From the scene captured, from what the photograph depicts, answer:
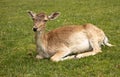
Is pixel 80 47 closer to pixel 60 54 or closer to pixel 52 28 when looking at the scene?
pixel 60 54

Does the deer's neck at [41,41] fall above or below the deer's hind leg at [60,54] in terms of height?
above

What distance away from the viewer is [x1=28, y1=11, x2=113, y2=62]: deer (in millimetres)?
10399

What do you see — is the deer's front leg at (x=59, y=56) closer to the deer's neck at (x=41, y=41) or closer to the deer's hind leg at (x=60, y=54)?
the deer's hind leg at (x=60, y=54)

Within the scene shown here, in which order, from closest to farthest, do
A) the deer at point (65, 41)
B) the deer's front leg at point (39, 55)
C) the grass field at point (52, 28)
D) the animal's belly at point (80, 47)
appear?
the grass field at point (52, 28), the deer at point (65, 41), the deer's front leg at point (39, 55), the animal's belly at point (80, 47)

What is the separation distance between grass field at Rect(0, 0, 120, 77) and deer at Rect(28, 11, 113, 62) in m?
0.30

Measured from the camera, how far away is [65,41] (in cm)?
1094

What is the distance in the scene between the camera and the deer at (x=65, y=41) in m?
10.4

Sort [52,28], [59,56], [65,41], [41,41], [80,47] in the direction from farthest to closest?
[52,28] < [80,47] < [65,41] < [41,41] < [59,56]

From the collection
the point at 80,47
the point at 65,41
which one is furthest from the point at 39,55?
the point at 80,47

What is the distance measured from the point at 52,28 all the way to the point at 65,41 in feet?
16.3

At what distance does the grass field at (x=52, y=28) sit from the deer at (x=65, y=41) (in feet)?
0.99

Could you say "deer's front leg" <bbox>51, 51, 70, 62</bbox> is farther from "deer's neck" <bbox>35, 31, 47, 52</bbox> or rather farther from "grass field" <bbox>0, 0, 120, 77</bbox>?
"deer's neck" <bbox>35, 31, 47, 52</bbox>

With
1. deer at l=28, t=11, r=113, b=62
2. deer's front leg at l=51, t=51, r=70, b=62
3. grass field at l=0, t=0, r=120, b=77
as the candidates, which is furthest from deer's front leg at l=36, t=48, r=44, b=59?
deer's front leg at l=51, t=51, r=70, b=62

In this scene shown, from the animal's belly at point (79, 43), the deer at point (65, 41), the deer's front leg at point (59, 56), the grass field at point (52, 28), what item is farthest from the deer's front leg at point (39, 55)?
the animal's belly at point (79, 43)
